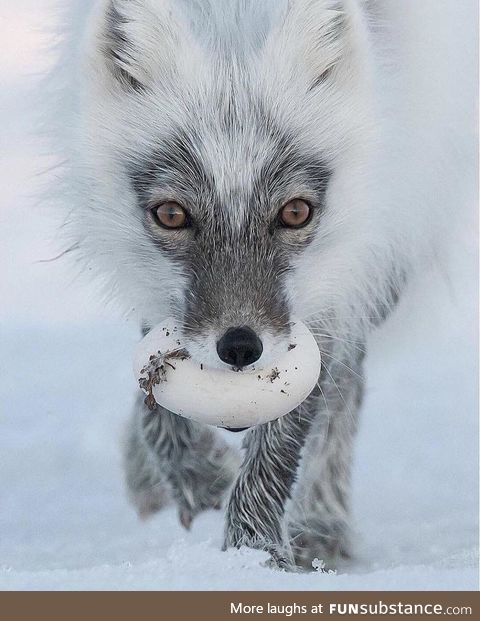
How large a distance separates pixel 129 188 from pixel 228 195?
50 cm

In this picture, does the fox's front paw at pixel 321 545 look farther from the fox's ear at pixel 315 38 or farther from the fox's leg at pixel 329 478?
the fox's ear at pixel 315 38

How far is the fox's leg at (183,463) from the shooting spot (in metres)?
5.53

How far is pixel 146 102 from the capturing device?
4066 mm

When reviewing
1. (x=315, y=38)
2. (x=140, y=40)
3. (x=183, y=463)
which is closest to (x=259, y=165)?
(x=315, y=38)

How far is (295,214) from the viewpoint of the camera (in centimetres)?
399

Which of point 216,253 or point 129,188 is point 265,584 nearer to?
point 216,253

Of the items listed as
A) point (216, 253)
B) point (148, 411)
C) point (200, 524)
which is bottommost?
point (200, 524)

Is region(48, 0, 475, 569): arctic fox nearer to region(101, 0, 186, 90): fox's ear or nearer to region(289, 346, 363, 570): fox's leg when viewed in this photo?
region(101, 0, 186, 90): fox's ear

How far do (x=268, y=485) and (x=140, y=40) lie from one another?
2.04 m

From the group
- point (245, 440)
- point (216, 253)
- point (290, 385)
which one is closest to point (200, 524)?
point (245, 440)

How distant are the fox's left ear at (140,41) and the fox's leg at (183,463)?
6.41 feet

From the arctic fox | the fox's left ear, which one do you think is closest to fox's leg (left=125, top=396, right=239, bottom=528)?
the arctic fox

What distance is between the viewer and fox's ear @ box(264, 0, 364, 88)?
396 cm

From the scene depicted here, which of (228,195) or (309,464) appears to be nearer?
(228,195)
